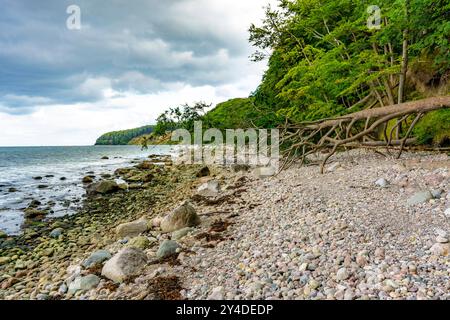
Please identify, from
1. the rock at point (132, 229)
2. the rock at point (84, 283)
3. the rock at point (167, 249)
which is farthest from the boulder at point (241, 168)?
the rock at point (84, 283)

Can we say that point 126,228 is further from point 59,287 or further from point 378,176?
point 378,176

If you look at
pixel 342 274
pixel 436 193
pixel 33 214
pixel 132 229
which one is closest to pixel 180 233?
pixel 132 229

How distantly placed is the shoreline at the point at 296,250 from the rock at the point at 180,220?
20cm

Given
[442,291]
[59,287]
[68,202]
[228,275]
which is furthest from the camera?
[68,202]

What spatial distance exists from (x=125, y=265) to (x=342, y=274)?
11.7 ft

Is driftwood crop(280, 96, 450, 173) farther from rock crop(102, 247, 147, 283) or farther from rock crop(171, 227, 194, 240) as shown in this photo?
rock crop(102, 247, 147, 283)

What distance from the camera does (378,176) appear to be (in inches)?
338

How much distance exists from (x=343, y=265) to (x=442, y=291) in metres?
1.11

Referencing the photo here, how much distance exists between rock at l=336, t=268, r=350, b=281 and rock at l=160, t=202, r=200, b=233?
4.13 meters

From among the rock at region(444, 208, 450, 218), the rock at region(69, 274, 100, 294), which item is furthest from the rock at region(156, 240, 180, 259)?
the rock at region(444, 208, 450, 218)

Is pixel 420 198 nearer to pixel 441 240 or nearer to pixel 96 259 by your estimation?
pixel 441 240

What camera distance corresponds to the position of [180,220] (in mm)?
7141

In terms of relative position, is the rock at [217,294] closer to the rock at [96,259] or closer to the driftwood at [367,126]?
the rock at [96,259]
